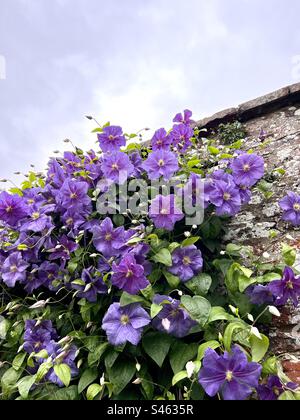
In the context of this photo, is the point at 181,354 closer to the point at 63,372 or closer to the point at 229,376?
the point at 229,376

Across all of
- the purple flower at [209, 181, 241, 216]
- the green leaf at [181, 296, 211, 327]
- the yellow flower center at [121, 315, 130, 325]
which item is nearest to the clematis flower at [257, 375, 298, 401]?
the green leaf at [181, 296, 211, 327]

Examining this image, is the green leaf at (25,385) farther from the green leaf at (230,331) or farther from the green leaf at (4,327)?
the green leaf at (230,331)

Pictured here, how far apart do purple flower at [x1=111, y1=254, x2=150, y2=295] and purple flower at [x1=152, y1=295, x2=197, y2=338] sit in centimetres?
8

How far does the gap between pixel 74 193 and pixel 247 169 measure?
2.83 feet

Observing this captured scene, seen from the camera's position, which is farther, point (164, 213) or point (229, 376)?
point (164, 213)

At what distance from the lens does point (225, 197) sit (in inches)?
63.4

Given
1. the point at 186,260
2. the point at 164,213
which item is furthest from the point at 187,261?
the point at 164,213

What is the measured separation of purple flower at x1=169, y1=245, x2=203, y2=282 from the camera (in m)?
1.43

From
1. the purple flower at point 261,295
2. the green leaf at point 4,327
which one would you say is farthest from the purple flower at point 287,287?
the green leaf at point 4,327

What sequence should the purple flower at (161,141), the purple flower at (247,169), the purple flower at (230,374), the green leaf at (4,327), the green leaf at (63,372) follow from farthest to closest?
the purple flower at (161,141)
the purple flower at (247,169)
the green leaf at (4,327)
the green leaf at (63,372)
the purple flower at (230,374)

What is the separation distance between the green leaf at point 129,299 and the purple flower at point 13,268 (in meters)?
0.60

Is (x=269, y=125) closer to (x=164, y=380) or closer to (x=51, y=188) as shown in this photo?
(x=51, y=188)

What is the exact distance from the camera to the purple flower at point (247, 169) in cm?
169
